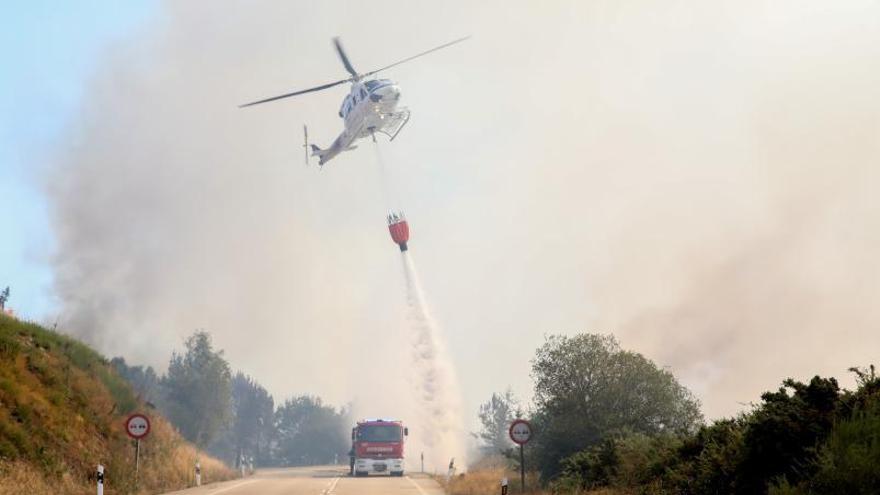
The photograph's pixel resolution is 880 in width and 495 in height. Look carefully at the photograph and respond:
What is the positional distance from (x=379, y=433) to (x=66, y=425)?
26287 mm

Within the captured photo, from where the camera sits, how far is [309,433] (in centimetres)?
17688

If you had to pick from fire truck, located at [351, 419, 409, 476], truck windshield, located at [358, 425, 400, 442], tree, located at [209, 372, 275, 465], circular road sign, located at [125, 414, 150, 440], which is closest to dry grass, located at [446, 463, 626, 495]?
circular road sign, located at [125, 414, 150, 440]

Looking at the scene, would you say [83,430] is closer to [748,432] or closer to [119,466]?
[119,466]

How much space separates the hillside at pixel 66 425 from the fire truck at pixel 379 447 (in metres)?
12.7

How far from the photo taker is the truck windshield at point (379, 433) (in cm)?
5641

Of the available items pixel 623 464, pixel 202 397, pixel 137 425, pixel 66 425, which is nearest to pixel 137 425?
pixel 137 425

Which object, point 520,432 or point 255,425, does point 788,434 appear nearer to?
point 520,432

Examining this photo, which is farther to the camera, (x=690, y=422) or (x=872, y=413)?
(x=690, y=422)

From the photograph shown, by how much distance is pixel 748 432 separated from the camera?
53.9 feet

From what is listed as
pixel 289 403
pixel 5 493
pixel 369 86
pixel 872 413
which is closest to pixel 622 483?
pixel 872 413

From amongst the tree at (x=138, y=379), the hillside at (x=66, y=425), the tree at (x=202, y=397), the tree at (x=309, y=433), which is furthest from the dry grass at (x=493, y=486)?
the tree at (x=309, y=433)

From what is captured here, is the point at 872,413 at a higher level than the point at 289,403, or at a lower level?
lower

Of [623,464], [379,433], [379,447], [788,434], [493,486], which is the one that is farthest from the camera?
[379,433]

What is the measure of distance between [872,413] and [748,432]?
3.13 m
